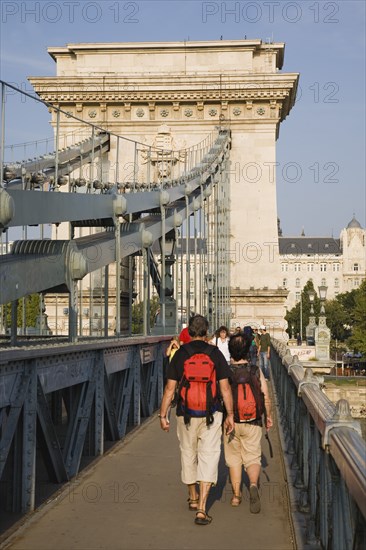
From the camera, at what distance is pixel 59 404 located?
1519cm

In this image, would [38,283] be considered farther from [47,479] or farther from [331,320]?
[331,320]

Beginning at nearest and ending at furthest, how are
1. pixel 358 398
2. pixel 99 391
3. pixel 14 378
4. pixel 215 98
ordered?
pixel 14 378
pixel 99 391
pixel 215 98
pixel 358 398

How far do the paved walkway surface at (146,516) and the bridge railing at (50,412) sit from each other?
0.84ft

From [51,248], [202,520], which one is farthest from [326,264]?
[202,520]

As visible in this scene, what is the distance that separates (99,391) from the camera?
11.2 metres

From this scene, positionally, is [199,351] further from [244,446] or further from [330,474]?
[330,474]

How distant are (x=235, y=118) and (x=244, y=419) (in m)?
34.3

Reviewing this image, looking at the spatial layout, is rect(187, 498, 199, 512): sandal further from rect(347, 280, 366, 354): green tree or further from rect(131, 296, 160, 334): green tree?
rect(347, 280, 366, 354): green tree

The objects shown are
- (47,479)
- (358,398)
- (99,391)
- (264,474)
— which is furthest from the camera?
(358,398)

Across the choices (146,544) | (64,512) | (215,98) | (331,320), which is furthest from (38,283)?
(331,320)

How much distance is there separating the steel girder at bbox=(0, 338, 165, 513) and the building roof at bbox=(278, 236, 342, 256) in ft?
489

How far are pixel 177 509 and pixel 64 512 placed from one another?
0.91 meters

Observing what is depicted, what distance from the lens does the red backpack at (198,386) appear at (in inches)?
314

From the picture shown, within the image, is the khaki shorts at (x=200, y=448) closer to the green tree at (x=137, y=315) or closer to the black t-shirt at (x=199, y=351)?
the black t-shirt at (x=199, y=351)
